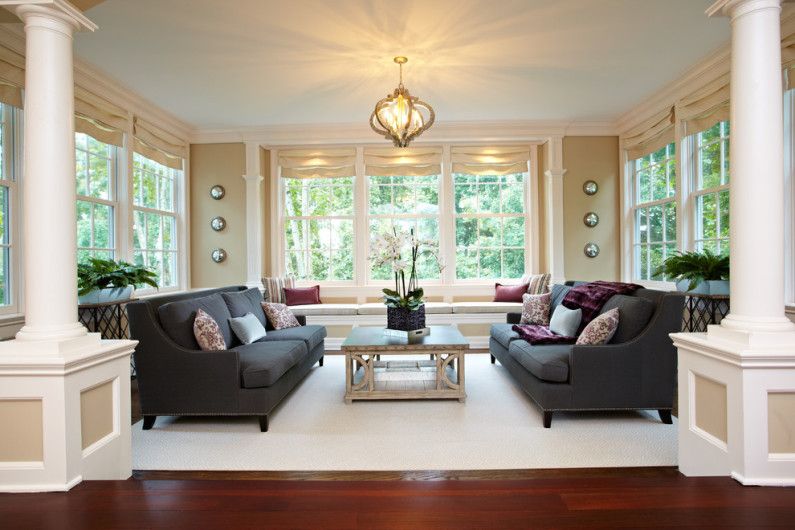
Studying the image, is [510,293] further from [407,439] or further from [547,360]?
[407,439]

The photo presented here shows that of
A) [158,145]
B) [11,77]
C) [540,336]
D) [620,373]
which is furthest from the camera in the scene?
[158,145]

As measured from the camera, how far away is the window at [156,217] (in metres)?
5.47

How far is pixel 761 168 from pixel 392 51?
2.91 m

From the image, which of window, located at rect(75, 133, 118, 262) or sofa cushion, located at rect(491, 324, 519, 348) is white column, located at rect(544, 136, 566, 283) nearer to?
sofa cushion, located at rect(491, 324, 519, 348)

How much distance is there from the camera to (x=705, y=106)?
454 centimetres

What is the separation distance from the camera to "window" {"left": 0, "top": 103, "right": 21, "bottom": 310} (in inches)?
144

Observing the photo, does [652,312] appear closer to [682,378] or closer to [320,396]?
[682,378]

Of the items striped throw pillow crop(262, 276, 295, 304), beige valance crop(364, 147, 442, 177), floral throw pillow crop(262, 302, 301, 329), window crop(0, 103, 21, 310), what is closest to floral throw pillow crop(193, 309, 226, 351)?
floral throw pillow crop(262, 302, 301, 329)

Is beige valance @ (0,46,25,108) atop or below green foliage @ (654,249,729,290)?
atop

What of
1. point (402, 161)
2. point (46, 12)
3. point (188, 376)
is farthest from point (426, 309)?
point (46, 12)

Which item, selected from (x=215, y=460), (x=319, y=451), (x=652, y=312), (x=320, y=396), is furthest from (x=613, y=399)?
(x=215, y=460)

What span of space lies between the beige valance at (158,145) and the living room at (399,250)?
0.05 metres

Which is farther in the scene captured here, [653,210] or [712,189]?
[653,210]

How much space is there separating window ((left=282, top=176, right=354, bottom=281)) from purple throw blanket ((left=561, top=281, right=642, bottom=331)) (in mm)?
3441
